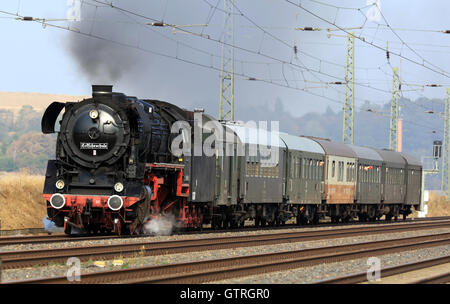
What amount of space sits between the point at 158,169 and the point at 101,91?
8.57 feet

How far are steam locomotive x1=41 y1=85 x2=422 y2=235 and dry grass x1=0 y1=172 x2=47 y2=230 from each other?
107 inches

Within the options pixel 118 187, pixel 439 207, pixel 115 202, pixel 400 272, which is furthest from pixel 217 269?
pixel 439 207

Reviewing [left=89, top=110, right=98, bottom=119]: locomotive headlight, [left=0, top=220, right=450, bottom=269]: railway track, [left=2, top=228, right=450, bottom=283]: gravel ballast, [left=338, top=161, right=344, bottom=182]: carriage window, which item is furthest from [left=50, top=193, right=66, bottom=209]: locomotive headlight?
[left=338, top=161, right=344, bottom=182]: carriage window

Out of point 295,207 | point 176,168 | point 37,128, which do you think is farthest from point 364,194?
point 37,128

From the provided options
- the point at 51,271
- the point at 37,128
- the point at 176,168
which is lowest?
the point at 51,271

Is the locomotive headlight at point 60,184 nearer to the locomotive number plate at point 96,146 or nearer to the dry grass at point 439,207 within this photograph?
the locomotive number plate at point 96,146

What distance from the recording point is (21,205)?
2509cm

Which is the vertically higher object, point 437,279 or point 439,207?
point 439,207

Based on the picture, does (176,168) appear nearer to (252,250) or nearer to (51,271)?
(252,250)

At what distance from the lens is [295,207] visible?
31.8 metres

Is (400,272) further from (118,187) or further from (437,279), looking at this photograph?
(118,187)
